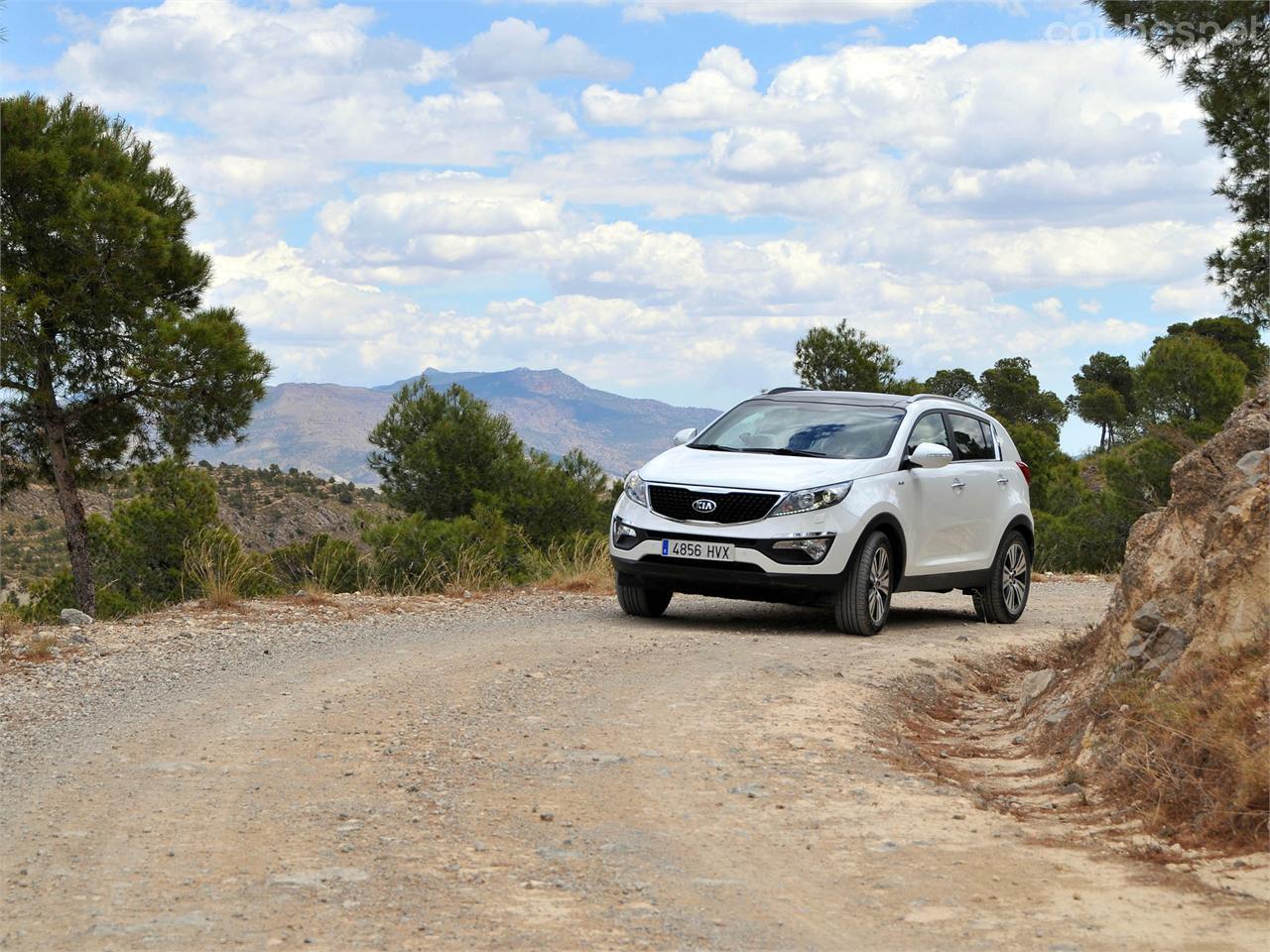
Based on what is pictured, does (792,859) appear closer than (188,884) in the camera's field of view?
No

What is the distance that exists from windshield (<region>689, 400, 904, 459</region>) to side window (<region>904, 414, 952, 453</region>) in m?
0.19

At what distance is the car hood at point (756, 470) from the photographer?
1189cm

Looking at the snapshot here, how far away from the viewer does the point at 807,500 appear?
38.5ft

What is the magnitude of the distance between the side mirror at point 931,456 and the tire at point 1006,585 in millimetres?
1847

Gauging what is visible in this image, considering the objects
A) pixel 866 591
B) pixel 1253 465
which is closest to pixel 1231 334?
pixel 866 591

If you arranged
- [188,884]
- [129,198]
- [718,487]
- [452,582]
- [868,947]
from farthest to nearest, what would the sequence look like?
[129,198]
[452,582]
[718,487]
[188,884]
[868,947]

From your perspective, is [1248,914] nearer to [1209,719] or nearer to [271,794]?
[1209,719]

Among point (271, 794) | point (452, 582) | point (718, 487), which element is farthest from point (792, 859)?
point (452, 582)

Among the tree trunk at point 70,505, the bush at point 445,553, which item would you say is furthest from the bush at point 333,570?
the tree trunk at point 70,505

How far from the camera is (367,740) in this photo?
7.67 m

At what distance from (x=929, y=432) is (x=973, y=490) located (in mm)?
693

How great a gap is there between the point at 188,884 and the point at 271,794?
4.50 ft

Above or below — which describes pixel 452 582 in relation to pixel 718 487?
below

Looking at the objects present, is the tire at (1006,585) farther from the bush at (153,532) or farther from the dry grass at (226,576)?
the bush at (153,532)
